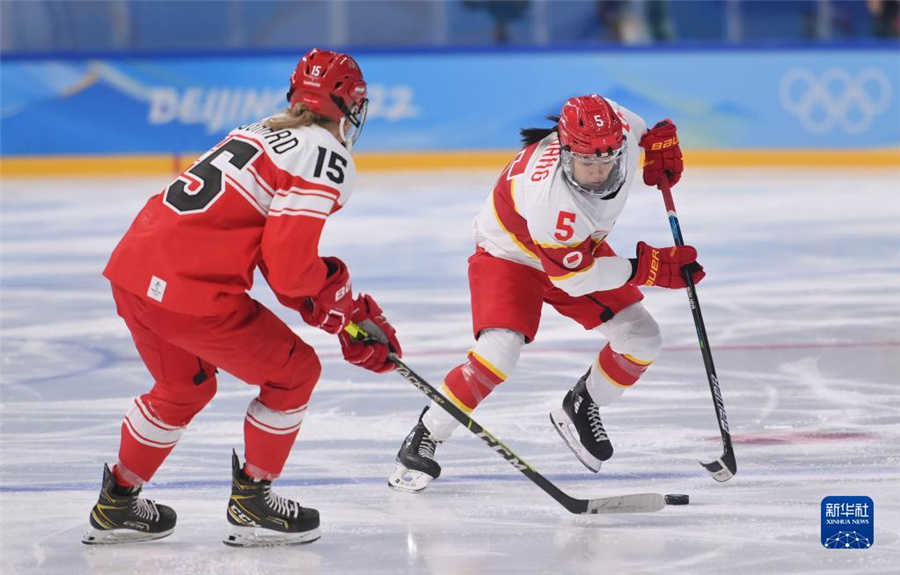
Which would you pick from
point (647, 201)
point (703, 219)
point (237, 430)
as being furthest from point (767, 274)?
point (237, 430)

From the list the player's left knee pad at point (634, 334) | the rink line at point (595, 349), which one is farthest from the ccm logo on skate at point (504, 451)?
the rink line at point (595, 349)

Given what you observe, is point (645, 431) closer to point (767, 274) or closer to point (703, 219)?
point (767, 274)

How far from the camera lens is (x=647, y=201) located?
357 inches

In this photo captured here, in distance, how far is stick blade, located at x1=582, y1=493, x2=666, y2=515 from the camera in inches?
125

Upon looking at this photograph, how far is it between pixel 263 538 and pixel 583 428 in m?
1.02

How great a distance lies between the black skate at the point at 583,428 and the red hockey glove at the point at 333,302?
3.34ft

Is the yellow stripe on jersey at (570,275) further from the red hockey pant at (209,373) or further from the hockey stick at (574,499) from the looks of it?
the red hockey pant at (209,373)

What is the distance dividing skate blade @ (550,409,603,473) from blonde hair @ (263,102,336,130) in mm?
1258

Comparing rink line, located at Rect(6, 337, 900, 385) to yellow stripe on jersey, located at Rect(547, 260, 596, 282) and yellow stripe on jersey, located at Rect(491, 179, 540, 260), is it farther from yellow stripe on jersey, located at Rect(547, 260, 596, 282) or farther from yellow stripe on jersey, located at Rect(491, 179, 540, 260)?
yellow stripe on jersey, located at Rect(547, 260, 596, 282)

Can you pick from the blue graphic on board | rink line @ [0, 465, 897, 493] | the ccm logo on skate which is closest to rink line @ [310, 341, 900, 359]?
rink line @ [0, 465, 897, 493]

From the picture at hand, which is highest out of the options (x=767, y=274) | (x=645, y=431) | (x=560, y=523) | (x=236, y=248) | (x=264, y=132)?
(x=264, y=132)

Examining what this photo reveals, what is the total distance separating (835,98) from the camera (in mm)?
10359

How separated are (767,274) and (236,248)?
13.7 feet

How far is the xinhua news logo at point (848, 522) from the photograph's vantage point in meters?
2.91
